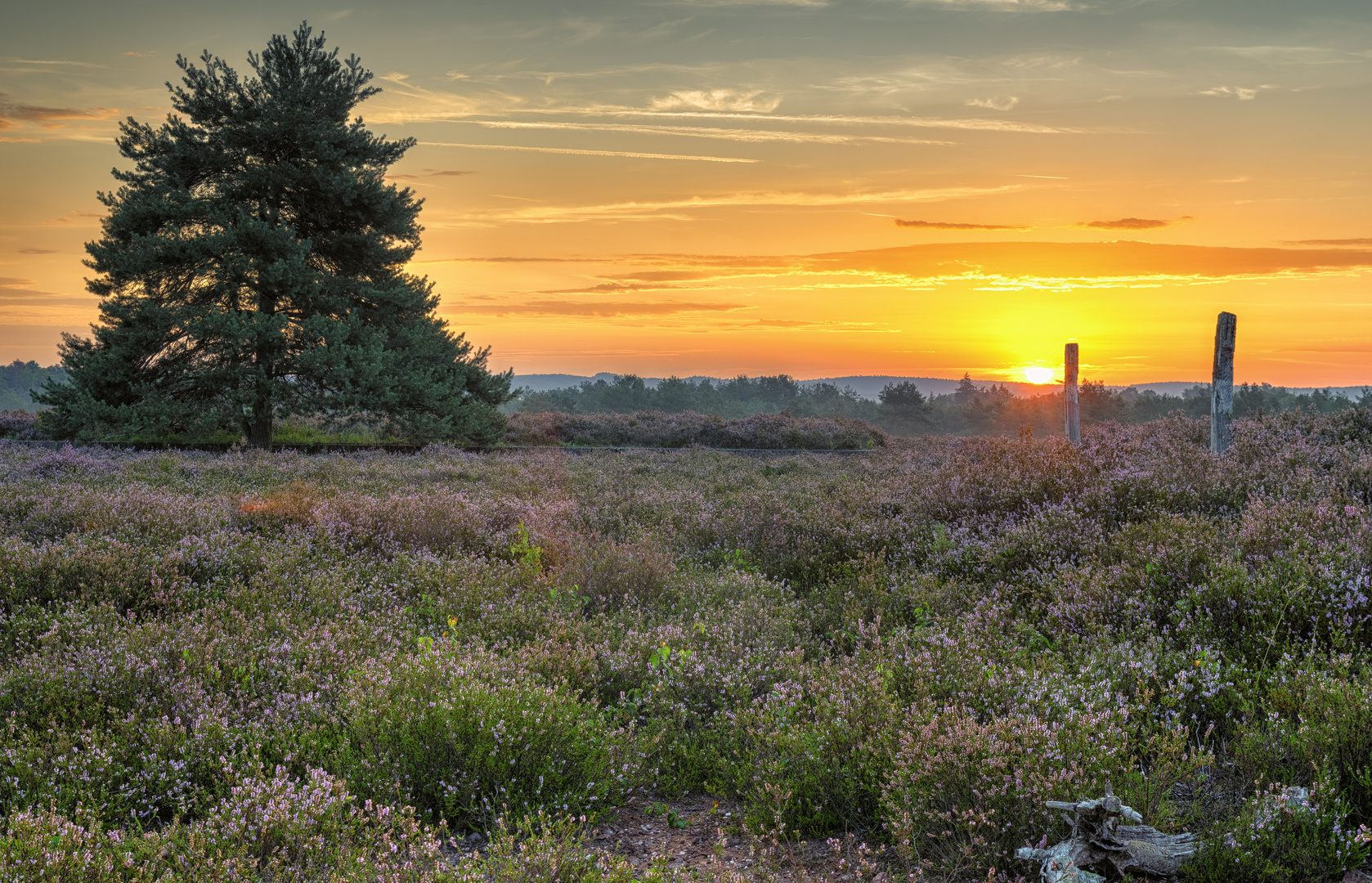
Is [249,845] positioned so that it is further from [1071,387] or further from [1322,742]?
[1071,387]

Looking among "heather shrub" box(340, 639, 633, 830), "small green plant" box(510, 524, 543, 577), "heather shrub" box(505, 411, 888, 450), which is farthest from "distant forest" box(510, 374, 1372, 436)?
"heather shrub" box(340, 639, 633, 830)

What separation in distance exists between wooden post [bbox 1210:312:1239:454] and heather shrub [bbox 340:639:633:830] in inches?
446

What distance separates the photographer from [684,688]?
497 centimetres

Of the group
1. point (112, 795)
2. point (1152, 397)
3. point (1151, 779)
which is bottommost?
point (112, 795)

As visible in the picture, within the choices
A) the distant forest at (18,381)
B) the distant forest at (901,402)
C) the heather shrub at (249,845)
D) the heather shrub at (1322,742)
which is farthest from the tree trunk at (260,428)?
the distant forest at (18,381)

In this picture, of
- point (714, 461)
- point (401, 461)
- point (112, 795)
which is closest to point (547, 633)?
point (112, 795)

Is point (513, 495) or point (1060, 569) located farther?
point (513, 495)

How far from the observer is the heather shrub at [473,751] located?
12.1 ft

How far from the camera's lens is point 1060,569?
6.68 metres

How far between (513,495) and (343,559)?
4.04 m

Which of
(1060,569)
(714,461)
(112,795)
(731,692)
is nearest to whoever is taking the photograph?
(112,795)

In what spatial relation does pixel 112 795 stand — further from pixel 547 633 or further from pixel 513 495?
pixel 513 495

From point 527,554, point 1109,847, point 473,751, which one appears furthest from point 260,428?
point 1109,847

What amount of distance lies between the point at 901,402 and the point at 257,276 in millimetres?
48538
